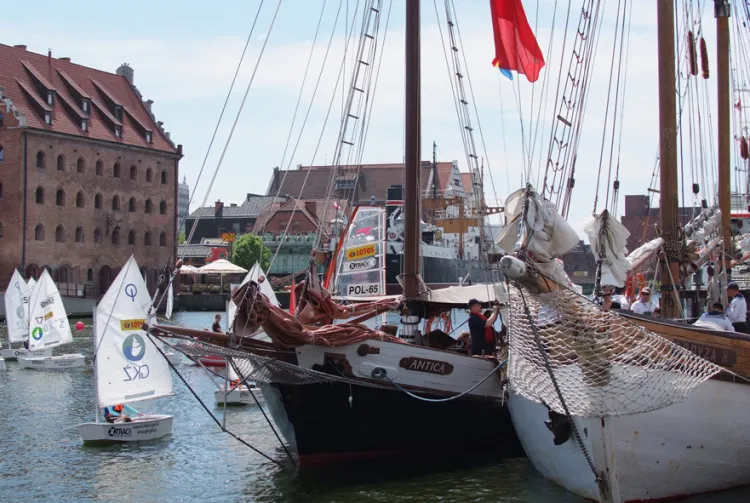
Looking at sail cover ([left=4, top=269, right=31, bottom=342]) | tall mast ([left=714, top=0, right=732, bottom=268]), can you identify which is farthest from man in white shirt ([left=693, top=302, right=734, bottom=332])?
sail cover ([left=4, top=269, right=31, bottom=342])

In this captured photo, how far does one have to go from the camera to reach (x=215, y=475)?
20266 millimetres

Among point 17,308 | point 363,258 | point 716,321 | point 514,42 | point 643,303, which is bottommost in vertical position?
point 716,321

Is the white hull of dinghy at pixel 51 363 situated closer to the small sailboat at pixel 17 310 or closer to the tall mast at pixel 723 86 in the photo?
the small sailboat at pixel 17 310

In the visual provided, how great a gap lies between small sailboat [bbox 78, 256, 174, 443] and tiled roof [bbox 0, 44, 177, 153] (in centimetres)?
5956

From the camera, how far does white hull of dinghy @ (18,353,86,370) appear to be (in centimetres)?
4038

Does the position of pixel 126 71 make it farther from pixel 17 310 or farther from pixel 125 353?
pixel 125 353

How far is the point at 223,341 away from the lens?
725 inches

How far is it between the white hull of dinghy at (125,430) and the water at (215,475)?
30cm

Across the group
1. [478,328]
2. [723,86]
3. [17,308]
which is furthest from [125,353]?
[17,308]

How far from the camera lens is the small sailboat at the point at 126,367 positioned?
23.7 metres

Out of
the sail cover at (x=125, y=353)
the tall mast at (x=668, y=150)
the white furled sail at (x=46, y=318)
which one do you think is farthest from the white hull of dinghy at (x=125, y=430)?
the white furled sail at (x=46, y=318)

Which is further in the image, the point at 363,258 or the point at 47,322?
the point at 47,322

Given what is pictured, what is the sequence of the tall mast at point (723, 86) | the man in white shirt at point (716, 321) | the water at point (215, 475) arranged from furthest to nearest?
the tall mast at point (723, 86), the water at point (215, 475), the man in white shirt at point (716, 321)

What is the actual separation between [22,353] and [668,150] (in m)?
31.9
